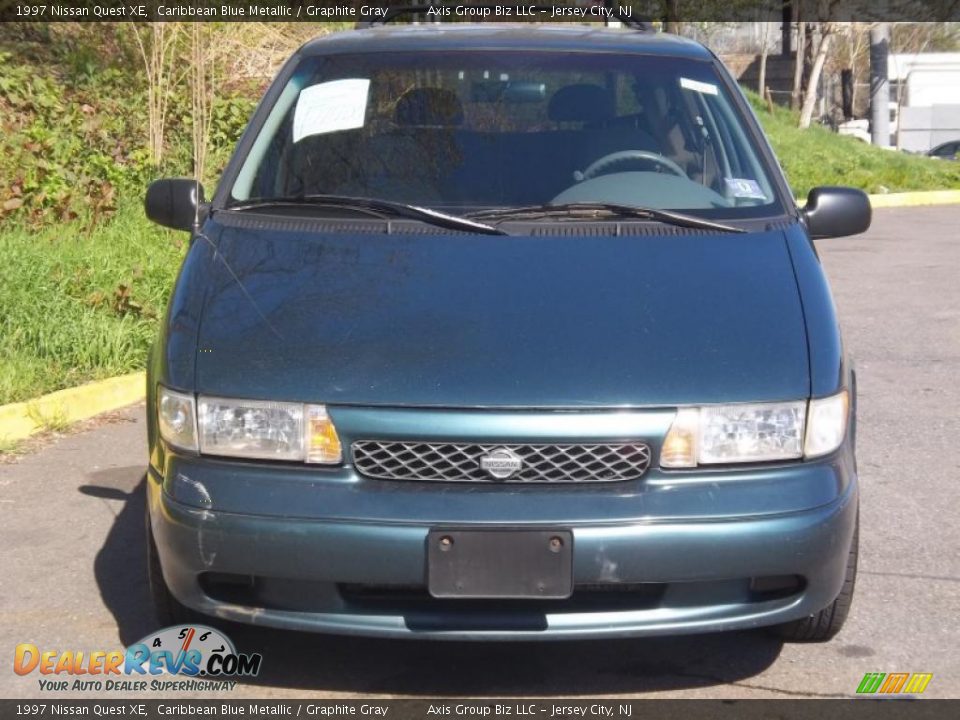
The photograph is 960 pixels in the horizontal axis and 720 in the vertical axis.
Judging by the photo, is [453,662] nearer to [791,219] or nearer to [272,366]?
[272,366]

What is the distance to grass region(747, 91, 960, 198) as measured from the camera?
65.5 feet

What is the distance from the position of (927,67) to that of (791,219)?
43789 millimetres

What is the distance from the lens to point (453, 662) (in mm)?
3783

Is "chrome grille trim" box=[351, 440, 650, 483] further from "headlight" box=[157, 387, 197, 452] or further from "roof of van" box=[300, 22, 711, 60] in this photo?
"roof of van" box=[300, 22, 711, 60]

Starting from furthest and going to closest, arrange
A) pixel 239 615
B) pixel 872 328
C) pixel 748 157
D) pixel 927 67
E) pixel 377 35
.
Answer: pixel 927 67 → pixel 872 328 → pixel 377 35 → pixel 748 157 → pixel 239 615

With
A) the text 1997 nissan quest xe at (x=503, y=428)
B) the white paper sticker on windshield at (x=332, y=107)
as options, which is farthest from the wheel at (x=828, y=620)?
the white paper sticker on windshield at (x=332, y=107)

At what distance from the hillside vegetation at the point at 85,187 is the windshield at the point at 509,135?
255 cm

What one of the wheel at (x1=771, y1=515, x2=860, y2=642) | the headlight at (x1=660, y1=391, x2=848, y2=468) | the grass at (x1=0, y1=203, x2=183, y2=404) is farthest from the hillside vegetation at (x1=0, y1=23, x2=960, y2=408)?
the headlight at (x1=660, y1=391, x2=848, y2=468)

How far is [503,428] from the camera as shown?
3.21m

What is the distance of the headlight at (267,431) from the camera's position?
3.29 metres

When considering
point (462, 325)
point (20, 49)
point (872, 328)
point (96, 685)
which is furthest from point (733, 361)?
point (20, 49)

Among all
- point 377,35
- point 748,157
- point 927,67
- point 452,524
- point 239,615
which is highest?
point 377,35

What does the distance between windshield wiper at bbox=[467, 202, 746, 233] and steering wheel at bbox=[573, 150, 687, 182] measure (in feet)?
0.85
